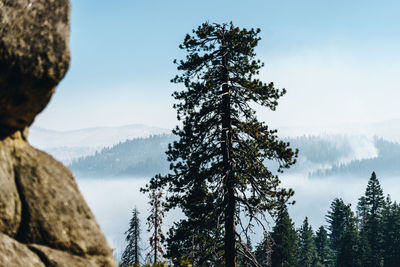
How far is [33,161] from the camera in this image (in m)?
7.70

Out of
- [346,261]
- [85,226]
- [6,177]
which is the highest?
[6,177]

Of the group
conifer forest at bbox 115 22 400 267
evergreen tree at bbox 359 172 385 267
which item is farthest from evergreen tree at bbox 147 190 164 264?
evergreen tree at bbox 359 172 385 267

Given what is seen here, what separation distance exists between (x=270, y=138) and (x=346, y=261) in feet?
180

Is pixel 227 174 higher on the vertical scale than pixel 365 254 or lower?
higher

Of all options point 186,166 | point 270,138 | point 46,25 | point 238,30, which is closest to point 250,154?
point 270,138

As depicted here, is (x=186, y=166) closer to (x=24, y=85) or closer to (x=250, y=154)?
(x=250, y=154)

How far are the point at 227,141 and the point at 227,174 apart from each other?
50.6 inches

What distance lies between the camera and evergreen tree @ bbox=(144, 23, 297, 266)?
48.6 ft

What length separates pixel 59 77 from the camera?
726 cm

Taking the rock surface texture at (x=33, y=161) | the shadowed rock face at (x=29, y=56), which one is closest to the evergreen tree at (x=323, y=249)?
the rock surface texture at (x=33, y=161)

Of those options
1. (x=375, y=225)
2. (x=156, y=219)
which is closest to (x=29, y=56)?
(x=156, y=219)

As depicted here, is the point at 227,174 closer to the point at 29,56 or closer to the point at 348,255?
the point at 29,56

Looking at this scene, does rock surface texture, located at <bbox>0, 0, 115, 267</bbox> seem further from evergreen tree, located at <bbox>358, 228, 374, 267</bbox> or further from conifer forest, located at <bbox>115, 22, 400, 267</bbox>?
evergreen tree, located at <bbox>358, 228, 374, 267</bbox>

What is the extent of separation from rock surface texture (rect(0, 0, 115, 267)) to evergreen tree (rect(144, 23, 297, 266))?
770 cm
